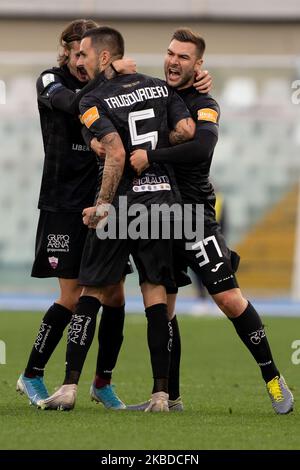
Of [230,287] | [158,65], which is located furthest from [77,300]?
[158,65]

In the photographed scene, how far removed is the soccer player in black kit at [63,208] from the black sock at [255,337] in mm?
806

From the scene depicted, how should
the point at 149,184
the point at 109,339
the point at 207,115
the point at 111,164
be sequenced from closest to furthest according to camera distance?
the point at 111,164, the point at 149,184, the point at 207,115, the point at 109,339

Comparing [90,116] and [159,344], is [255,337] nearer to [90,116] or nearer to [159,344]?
[159,344]

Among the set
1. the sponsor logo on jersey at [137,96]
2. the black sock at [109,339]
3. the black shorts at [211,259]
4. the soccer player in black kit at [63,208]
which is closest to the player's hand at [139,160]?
the sponsor logo on jersey at [137,96]

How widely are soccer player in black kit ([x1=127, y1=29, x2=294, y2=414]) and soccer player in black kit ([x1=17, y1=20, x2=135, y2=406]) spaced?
1.97 ft

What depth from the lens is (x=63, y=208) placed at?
7.62 metres

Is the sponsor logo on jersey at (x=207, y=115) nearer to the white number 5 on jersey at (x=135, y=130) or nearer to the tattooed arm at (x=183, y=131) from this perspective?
the tattooed arm at (x=183, y=131)

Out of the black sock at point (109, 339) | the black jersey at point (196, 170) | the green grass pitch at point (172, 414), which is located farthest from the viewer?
the black sock at point (109, 339)

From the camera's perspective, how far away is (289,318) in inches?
A: 694

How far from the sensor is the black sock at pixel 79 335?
6996 mm

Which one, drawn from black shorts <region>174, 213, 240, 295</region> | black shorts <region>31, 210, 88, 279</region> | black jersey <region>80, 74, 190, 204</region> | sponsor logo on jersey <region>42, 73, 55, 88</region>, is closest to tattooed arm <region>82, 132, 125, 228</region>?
black jersey <region>80, 74, 190, 204</region>

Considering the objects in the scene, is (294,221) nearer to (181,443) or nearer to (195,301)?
(195,301)

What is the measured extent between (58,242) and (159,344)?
0.96 metres

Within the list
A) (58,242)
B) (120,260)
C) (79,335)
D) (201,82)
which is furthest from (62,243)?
(201,82)
